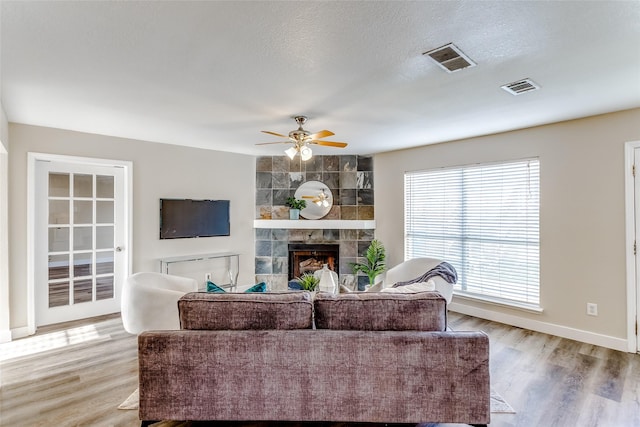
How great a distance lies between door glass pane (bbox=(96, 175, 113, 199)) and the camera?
4.15 meters

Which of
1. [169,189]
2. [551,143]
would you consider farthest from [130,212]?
[551,143]

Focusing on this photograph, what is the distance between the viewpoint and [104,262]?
4.19 metres

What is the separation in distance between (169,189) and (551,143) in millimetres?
4805

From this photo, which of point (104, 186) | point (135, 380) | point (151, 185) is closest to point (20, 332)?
point (104, 186)

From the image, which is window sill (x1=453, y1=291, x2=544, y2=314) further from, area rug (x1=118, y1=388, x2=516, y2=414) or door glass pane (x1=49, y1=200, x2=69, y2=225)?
door glass pane (x1=49, y1=200, x2=69, y2=225)

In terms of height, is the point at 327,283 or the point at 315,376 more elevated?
the point at 327,283

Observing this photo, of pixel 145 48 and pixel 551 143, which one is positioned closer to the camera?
pixel 145 48

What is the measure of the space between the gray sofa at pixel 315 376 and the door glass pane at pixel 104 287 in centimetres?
295

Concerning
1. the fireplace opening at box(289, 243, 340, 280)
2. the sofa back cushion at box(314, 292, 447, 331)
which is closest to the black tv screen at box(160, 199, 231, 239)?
the fireplace opening at box(289, 243, 340, 280)

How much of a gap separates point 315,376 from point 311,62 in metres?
1.91

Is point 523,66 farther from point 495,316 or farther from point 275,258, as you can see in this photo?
point 275,258

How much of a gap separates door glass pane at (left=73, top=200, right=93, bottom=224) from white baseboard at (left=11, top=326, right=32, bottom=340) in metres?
1.25

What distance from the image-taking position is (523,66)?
217cm

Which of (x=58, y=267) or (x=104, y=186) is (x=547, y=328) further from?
(x=58, y=267)
